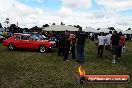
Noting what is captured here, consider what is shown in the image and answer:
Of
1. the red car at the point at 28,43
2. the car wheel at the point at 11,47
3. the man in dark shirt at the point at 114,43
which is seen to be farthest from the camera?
the car wheel at the point at 11,47

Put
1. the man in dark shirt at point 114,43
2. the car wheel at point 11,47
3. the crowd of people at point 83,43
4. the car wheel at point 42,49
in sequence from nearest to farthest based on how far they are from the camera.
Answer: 1. the crowd of people at point 83,43
2. the man in dark shirt at point 114,43
3. the car wheel at point 42,49
4. the car wheel at point 11,47

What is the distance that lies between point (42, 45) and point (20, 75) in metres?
12.8

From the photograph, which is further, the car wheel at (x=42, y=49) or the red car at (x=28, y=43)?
the red car at (x=28, y=43)

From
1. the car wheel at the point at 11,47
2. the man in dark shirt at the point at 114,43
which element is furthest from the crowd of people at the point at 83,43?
the car wheel at the point at 11,47

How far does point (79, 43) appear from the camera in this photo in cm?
1812

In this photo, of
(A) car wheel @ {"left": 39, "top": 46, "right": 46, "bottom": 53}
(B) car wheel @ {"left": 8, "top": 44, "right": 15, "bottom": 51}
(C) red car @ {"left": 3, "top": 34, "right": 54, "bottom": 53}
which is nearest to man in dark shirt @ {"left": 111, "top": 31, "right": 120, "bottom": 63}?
(C) red car @ {"left": 3, "top": 34, "right": 54, "bottom": 53}

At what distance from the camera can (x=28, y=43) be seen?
86.1 ft

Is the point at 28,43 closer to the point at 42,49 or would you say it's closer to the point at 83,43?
the point at 42,49

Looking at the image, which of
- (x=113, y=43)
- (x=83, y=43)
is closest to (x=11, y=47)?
(x=83, y=43)

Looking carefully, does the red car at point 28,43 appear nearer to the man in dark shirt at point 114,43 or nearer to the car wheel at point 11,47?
the car wheel at point 11,47

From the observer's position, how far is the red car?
2600cm

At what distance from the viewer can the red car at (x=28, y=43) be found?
2600 cm

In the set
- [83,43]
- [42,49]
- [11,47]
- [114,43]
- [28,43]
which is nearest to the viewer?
[83,43]

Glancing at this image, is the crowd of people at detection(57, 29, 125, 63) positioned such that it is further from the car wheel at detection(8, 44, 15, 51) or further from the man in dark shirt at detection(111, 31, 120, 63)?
the car wheel at detection(8, 44, 15, 51)
